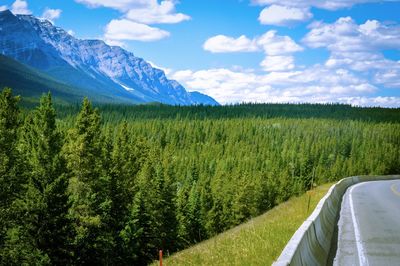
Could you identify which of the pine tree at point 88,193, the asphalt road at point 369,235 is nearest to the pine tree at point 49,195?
the pine tree at point 88,193

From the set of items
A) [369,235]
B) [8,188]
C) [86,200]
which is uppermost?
[369,235]

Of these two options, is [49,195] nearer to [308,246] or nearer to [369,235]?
[369,235]

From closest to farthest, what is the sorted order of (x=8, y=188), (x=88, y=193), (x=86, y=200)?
(x=8, y=188), (x=86, y=200), (x=88, y=193)

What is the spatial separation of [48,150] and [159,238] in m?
16.6

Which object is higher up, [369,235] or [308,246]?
[308,246]

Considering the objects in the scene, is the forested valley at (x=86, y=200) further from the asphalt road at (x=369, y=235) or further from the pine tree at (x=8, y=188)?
the asphalt road at (x=369, y=235)

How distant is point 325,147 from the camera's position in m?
155

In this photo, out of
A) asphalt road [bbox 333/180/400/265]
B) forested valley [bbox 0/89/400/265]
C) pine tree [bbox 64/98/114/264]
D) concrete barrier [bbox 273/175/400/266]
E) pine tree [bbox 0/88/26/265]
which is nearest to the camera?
concrete barrier [bbox 273/175/400/266]

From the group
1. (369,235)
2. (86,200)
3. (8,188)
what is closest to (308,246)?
(369,235)

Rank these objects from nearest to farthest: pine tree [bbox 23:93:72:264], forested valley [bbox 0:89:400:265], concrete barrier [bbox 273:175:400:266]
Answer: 1. concrete barrier [bbox 273:175:400:266]
2. forested valley [bbox 0:89:400:265]
3. pine tree [bbox 23:93:72:264]

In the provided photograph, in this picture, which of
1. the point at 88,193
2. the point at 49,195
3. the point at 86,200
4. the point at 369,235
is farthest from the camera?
the point at 88,193

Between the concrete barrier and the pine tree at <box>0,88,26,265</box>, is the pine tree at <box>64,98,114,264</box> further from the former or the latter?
the concrete barrier

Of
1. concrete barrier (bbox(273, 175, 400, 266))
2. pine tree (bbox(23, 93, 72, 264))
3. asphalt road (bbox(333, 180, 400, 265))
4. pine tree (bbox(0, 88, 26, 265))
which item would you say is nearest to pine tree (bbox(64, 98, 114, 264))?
pine tree (bbox(23, 93, 72, 264))

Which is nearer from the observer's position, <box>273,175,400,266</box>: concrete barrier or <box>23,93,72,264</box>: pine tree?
<box>273,175,400,266</box>: concrete barrier
